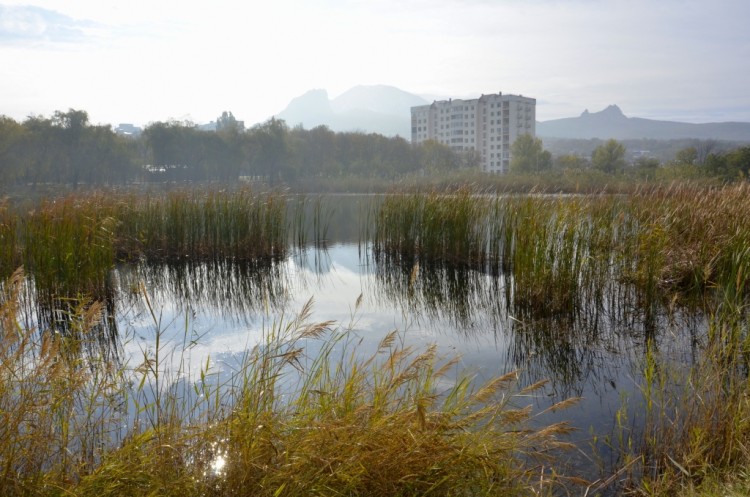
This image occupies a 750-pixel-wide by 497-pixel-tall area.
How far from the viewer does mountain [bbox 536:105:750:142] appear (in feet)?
421

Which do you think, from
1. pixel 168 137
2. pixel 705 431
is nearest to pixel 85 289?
pixel 705 431

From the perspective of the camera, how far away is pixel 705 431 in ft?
8.84

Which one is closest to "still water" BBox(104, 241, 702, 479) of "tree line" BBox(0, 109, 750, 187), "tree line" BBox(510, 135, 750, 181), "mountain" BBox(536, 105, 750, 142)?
"tree line" BBox(510, 135, 750, 181)

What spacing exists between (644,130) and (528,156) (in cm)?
12889

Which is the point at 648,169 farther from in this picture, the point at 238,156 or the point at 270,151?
the point at 238,156

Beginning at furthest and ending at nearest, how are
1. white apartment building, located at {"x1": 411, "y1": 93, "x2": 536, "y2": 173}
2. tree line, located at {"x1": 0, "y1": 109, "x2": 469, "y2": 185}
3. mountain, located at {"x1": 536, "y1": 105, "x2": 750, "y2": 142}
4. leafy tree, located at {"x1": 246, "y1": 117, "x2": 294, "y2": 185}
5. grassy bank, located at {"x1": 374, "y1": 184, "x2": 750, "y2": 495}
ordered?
mountain, located at {"x1": 536, "y1": 105, "x2": 750, "y2": 142} → white apartment building, located at {"x1": 411, "y1": 93, "x2": 536, "y2": 173} → leafy tree, located at {"x1": 246, "y1": 117, "x2": 294, "y2": 185} → tree line, located at {"x1": 0, "y1": 109, "x2": 469, "y2": 185} → grassy bank, located at {"x1": 374, "y1": 184, "x2": 750, "y2": 495}

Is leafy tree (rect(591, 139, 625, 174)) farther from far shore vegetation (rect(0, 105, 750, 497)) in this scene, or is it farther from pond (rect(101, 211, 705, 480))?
pond (rect(101, 211, 705, 480))

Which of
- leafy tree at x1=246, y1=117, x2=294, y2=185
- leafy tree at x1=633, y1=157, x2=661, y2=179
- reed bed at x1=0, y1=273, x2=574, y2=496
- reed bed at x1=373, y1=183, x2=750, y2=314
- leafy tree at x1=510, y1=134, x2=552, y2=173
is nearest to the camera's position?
reed bed at x1=0, y1=273, x2=574, y2=496

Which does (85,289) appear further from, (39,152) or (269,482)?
(39,152)

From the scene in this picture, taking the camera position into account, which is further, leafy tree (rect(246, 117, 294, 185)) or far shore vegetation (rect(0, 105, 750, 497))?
leafy tree (rect(246, 117, 294, 185))

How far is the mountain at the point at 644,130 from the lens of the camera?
128375mm

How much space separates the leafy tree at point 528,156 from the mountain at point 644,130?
2959 inches

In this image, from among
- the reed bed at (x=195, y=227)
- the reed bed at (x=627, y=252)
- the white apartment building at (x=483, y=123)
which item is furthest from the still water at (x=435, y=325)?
the white apartment building at (x=483, y=123)

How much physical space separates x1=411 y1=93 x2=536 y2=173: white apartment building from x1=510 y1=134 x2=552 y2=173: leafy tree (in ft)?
56.6
